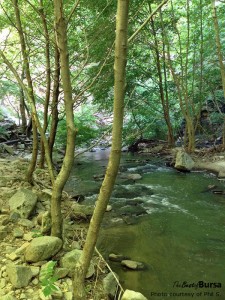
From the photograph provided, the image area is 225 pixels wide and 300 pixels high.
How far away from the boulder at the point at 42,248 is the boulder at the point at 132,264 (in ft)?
2.98

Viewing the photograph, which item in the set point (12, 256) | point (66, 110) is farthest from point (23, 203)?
point (66, 110)

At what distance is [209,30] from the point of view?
10539 millimetres

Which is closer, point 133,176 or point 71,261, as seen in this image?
point 71,261

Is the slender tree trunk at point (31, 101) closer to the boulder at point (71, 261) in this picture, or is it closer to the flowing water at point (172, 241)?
the boulder at point (71, 261)

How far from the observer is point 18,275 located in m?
2.46

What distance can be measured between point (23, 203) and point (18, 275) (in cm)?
159

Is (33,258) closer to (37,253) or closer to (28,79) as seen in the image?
(37,253)

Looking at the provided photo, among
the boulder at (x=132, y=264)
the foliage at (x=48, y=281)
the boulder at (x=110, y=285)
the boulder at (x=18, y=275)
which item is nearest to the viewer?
the foliage at (x=48, y=281)

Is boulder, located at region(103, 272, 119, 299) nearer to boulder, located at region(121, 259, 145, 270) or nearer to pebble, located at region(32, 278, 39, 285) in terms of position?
boulder, located at region(121, 259, 145, 270)

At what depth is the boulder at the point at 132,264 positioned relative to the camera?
3334mm

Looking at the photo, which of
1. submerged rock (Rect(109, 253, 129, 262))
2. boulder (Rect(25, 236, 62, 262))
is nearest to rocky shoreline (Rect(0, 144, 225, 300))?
boulder (Rect(25, 236, 62, 262))

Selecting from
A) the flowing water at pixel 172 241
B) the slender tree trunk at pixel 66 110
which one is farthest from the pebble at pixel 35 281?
the flowing water at pixel 172 241

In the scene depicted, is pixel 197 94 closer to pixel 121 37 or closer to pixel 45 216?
pixel 45 216

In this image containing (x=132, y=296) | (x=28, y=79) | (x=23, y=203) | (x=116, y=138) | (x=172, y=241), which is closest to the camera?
(x=116, y=138)
